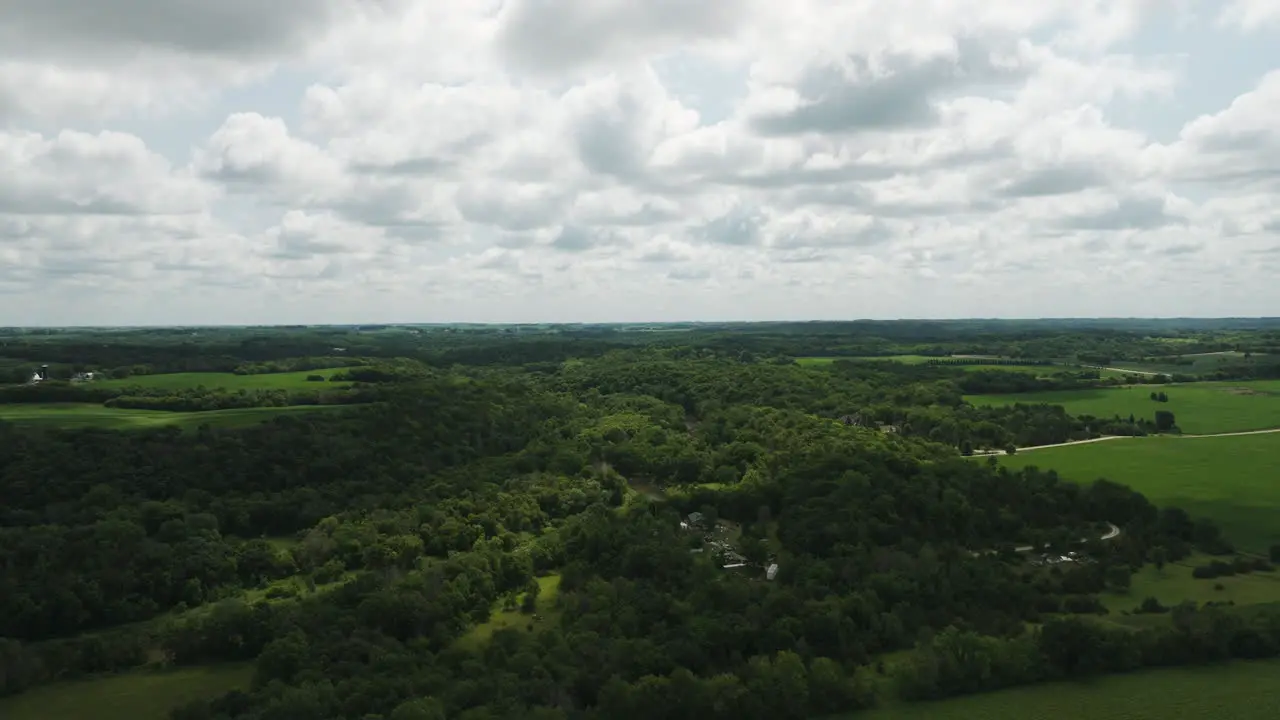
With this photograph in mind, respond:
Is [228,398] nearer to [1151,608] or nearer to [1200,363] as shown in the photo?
[1151,608]

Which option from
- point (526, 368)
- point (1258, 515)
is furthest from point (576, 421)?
point (526, 368)

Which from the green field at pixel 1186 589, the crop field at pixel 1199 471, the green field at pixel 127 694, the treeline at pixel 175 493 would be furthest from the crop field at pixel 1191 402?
the green field at pixel 127 694

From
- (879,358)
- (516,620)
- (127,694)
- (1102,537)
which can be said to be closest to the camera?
(127,694)

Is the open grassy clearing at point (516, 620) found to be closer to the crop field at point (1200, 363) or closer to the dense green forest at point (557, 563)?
the dense green forest at point (557, 563)

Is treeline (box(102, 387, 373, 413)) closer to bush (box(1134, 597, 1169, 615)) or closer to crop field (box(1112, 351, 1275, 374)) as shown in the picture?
bush (box(1134, 597, 1169, 615))

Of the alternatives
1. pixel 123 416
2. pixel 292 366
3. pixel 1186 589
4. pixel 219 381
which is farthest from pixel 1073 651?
pixel 292 366

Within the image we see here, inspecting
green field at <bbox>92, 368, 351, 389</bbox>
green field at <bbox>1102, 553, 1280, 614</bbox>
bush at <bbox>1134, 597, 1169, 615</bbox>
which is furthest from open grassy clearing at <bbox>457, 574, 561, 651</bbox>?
green field at <bbox>92, 368, 351, 389</bbox>
